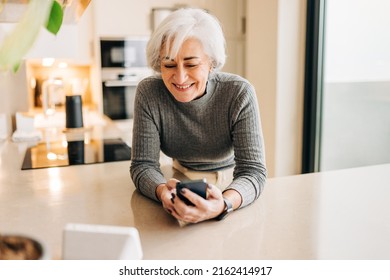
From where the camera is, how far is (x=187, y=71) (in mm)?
1152

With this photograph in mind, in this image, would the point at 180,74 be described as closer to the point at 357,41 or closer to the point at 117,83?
the point at 357,41

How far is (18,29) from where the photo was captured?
0.39 metres

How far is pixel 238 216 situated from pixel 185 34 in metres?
0.48

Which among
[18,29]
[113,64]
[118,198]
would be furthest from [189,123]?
[113,64]

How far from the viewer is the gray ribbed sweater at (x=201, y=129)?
116cm

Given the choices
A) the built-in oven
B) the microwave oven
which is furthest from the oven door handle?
the microwave oven

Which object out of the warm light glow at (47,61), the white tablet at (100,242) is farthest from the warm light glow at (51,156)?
the warm light glow at (47,61)

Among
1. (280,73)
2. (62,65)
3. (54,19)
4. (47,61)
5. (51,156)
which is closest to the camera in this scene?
(54,19)

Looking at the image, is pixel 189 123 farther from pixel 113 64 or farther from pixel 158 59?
pixel 113 64

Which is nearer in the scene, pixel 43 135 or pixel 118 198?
pixel 118 198

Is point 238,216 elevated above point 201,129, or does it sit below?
below

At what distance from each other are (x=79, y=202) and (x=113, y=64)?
2472 millimetres

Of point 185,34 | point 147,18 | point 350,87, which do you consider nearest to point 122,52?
point 147,18

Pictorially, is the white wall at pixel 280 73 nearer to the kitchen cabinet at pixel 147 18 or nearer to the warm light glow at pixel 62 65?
the kitchen cabinet at pixel 147 18
